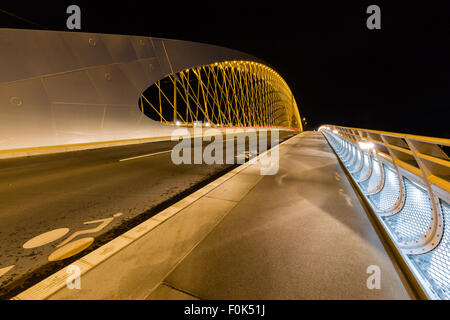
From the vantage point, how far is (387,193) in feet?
10.4

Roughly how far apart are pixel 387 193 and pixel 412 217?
920mm

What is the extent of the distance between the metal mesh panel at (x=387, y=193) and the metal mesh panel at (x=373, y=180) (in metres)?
0.28

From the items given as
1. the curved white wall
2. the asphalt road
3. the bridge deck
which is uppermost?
the curved white wall

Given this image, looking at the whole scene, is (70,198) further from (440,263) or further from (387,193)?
(387,193)

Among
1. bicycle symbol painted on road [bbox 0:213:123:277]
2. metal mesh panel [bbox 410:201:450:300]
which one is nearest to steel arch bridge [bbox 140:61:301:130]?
bicycle symbol painted on road [bbox 0:213:123:277]

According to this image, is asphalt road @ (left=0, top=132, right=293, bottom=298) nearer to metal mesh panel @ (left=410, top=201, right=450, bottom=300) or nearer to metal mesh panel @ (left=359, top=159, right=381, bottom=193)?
metal mesh panel @ (left=410, top=201, right=450, bottom=300)

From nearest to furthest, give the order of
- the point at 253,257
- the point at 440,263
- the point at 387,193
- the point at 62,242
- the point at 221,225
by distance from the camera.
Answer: the point at 440,263 < the point at 253,257 < the point at 62,242 < the point at 221,225 < the point at 387,193

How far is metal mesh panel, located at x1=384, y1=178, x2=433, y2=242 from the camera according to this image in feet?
6.98

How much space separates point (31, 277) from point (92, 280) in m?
0.71

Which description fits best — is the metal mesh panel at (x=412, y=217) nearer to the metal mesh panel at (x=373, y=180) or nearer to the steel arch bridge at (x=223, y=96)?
the metal mesh panel at (x=373, y=180)

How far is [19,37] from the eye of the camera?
7.86m

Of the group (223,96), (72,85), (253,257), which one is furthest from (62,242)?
(223,96)

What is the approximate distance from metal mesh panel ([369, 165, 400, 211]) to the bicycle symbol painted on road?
169 inches
